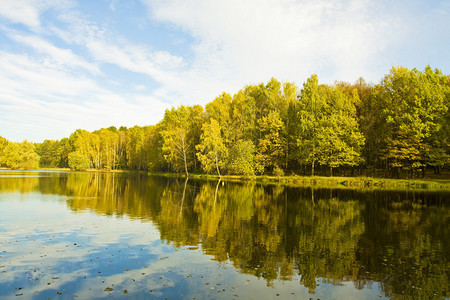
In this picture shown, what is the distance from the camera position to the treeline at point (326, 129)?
2125 inches

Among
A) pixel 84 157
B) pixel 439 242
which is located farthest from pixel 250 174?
pixel 84 157

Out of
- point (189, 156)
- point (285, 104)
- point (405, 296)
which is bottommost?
point (405, 296)

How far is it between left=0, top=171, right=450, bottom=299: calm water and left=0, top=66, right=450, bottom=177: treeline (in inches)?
1454

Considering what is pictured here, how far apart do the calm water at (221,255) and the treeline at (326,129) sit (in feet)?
121

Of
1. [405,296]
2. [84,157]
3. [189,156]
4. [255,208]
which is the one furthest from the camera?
[84,157]

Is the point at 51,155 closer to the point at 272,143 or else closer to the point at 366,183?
the point at 272,143

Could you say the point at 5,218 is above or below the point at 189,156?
below

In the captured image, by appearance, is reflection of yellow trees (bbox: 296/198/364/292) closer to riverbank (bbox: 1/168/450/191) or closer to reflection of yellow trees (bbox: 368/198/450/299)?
reflection of yellow trees (bbox: 368/198/450/299)

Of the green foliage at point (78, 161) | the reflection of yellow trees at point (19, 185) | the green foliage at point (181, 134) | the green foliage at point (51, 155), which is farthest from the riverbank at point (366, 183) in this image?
the green foliage at point (51, 155)

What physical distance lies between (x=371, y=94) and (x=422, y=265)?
211 feet

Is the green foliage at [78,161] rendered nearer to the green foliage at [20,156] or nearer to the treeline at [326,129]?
the green foliage at [20,156]

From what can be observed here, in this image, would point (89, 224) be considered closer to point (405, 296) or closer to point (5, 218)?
point (5, 218)

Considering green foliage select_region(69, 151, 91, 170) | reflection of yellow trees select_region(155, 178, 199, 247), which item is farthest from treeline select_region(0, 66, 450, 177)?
green foliage select_region(69, 151, 91, 170)

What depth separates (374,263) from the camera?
1232cm
